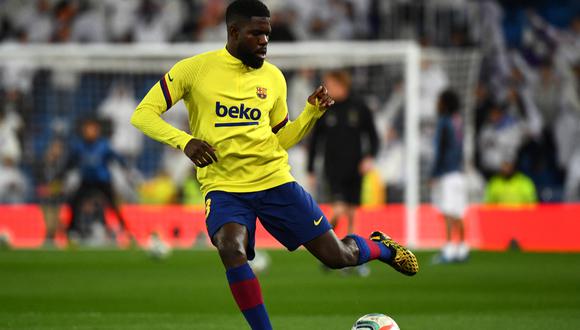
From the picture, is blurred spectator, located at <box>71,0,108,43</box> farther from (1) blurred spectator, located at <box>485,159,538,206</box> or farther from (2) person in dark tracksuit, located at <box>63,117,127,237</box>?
(1) blurred spectator, located at <box>485,159,538,206</box>

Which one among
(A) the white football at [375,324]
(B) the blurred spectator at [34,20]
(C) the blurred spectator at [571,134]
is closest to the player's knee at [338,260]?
(A) the white football at [375,324]

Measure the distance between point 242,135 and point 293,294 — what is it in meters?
5.11

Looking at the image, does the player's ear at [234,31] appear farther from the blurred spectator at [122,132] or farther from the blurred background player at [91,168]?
the blurred spectator at [122,132]

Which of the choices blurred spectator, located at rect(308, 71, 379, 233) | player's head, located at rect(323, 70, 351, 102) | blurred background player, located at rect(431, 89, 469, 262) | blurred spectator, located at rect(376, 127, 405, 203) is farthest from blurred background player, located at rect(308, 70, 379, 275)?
blurred spectator, located at rect(376, 127, 405, 203)

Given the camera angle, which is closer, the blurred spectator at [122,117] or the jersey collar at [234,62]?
the jersey collar at [234,62]

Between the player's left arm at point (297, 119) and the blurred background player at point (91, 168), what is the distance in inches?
519

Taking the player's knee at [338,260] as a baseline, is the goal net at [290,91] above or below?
below

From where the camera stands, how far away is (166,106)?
25.1 ft

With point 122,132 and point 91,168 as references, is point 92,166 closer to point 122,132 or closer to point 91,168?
point 91,168

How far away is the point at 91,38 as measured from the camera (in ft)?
85.7

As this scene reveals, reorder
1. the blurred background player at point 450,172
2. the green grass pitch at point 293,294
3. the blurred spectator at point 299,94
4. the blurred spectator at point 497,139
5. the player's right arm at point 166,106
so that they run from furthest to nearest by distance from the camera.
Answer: the blurred spectator at point 497,139, the blurred spectator at point 299,94, the blurred background player at point 450,172, the green grass pitch at point 293,294, the player's right arm at point 166,106

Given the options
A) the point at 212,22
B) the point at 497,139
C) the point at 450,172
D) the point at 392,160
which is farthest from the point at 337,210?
the point at 212,22

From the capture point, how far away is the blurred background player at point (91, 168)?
2097cm

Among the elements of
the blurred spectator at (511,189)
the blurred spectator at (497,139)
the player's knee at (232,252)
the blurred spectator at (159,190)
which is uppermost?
the player's knee at (232,252)
